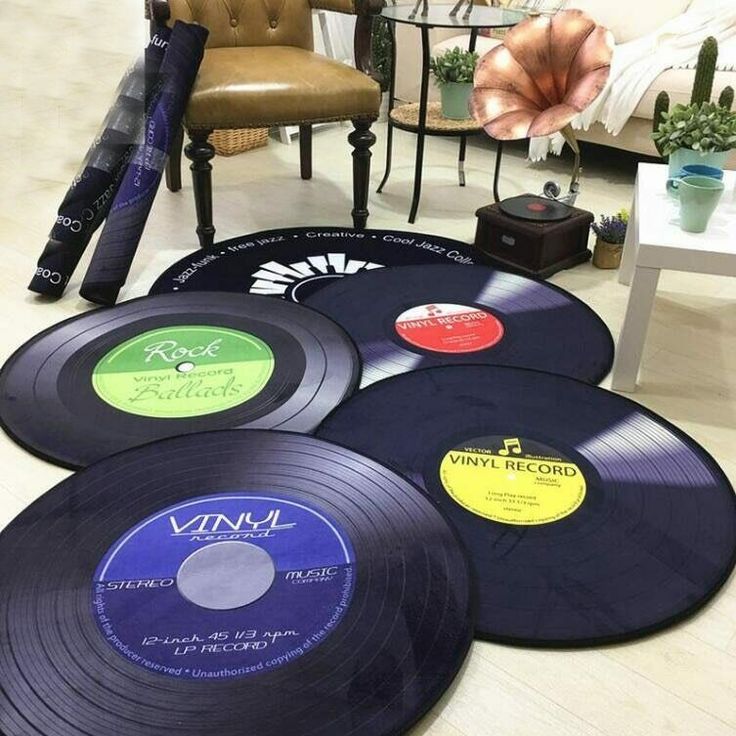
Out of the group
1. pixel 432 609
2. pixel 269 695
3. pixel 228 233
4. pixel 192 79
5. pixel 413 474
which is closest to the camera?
pixel 269 695

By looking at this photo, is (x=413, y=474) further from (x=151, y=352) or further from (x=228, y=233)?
(x=228, y=233)

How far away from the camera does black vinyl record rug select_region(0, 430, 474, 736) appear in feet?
3.53

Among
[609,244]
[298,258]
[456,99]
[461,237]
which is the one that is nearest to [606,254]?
[609,244]

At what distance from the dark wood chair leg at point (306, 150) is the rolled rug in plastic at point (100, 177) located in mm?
672

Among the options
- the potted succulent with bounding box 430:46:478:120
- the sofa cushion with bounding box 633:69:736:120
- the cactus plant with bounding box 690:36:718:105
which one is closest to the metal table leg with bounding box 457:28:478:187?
the potted succulent with bounding box 430:46:478:120

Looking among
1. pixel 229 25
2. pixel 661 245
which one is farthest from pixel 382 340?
pixel 229 25

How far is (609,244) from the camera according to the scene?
2.38 metres

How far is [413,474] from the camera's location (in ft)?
4.90

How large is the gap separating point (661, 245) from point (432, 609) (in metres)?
0.92

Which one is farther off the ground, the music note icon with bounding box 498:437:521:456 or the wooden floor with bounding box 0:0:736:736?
the music note icon with bounding box 498:437:521:456

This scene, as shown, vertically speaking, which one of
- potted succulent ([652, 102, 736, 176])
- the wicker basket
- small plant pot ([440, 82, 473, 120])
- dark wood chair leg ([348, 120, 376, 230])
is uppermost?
potted succulent ([652, 102, 736, 176])

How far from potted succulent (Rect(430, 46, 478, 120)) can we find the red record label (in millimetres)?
907

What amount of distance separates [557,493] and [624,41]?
254 cm

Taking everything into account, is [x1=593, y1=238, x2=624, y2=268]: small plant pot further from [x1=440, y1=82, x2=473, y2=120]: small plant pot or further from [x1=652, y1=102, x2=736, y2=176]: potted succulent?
[x1=440, y1=82, x2=473, y2=120]: small plant pot
